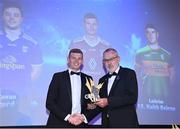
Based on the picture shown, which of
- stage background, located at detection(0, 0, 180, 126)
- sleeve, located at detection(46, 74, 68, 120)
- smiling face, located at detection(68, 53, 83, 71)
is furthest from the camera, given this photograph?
stage background, located at detection(0, 0, 180, 126)

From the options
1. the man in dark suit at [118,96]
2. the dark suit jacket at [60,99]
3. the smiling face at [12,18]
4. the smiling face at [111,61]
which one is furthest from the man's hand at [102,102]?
the smiling face at [12,18]

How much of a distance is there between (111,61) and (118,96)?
0.39 meters

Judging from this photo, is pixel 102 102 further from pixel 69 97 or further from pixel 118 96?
pixel 69 97

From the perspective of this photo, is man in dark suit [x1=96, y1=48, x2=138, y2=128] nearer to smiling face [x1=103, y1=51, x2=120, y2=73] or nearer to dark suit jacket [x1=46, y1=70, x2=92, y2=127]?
smiling face [x1=103, y1=51, x2=120, y2=73]

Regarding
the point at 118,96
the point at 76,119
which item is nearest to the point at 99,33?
the point at 118,96

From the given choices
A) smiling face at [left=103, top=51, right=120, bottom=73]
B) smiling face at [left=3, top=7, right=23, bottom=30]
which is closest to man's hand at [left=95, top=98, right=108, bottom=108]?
smiling face at [left=103, top=51, right=120, bottom=73]

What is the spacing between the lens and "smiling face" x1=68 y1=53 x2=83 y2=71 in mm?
5258

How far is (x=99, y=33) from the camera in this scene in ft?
18.6

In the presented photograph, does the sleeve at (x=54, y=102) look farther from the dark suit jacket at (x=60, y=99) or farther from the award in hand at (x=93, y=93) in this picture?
the award in hand at (x=93, y=93)

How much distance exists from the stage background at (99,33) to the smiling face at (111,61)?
Result: 29 centimetres

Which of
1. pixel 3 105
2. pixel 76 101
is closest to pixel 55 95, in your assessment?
pixel 76 101

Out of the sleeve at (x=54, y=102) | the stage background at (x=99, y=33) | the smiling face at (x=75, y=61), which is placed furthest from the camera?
the stage background at (x=99, y=33)

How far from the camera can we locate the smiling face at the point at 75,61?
5.26m

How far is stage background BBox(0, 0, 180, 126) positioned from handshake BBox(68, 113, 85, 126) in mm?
332
